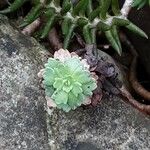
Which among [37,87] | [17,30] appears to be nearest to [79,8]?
[17,30]

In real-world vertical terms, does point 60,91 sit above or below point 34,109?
above

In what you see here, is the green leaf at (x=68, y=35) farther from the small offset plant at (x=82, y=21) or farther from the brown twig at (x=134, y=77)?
the brown twig at (x=134, y=77)

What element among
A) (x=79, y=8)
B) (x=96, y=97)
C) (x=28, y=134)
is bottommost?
(x=28, y=134)

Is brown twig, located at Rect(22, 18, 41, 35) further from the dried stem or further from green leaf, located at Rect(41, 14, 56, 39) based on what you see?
the dried stem

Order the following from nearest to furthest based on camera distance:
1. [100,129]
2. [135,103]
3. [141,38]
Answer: [100,129], [135,103], [141,38]

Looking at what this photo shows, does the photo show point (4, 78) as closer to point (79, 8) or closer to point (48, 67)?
point (48, 67)

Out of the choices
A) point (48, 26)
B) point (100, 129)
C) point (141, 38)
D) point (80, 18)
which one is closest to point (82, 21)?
point (80, 18)

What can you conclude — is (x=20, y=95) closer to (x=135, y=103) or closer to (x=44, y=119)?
(x=44, y=119)
